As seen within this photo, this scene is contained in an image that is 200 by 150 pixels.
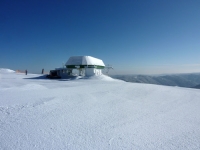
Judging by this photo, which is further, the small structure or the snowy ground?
the small structure

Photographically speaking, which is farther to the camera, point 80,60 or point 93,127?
point 80,60

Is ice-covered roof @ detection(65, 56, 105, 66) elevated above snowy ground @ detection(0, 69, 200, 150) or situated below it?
above

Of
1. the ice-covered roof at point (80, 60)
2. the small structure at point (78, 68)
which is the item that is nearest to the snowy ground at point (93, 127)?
the small structure at point (78, 68)

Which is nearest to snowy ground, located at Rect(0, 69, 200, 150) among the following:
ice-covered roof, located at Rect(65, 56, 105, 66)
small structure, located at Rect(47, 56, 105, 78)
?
small structure, located at Rect(47, 56, 105, 78)

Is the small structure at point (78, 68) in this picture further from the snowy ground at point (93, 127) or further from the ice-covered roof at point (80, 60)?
the snowy ground at point (93, 127)

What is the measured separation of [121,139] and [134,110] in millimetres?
2774

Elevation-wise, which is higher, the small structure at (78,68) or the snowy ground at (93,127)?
the small structure at (78,68)

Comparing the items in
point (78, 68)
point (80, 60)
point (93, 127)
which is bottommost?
point (93, 127)

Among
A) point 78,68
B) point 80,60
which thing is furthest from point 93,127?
point 80,60

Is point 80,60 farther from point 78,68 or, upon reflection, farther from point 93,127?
point 93,127

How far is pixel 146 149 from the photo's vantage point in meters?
3.48

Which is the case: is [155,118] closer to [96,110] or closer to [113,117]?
[113,117]

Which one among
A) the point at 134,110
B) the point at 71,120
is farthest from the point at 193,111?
the point at 71,120

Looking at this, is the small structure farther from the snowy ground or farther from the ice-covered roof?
the snowy ground
